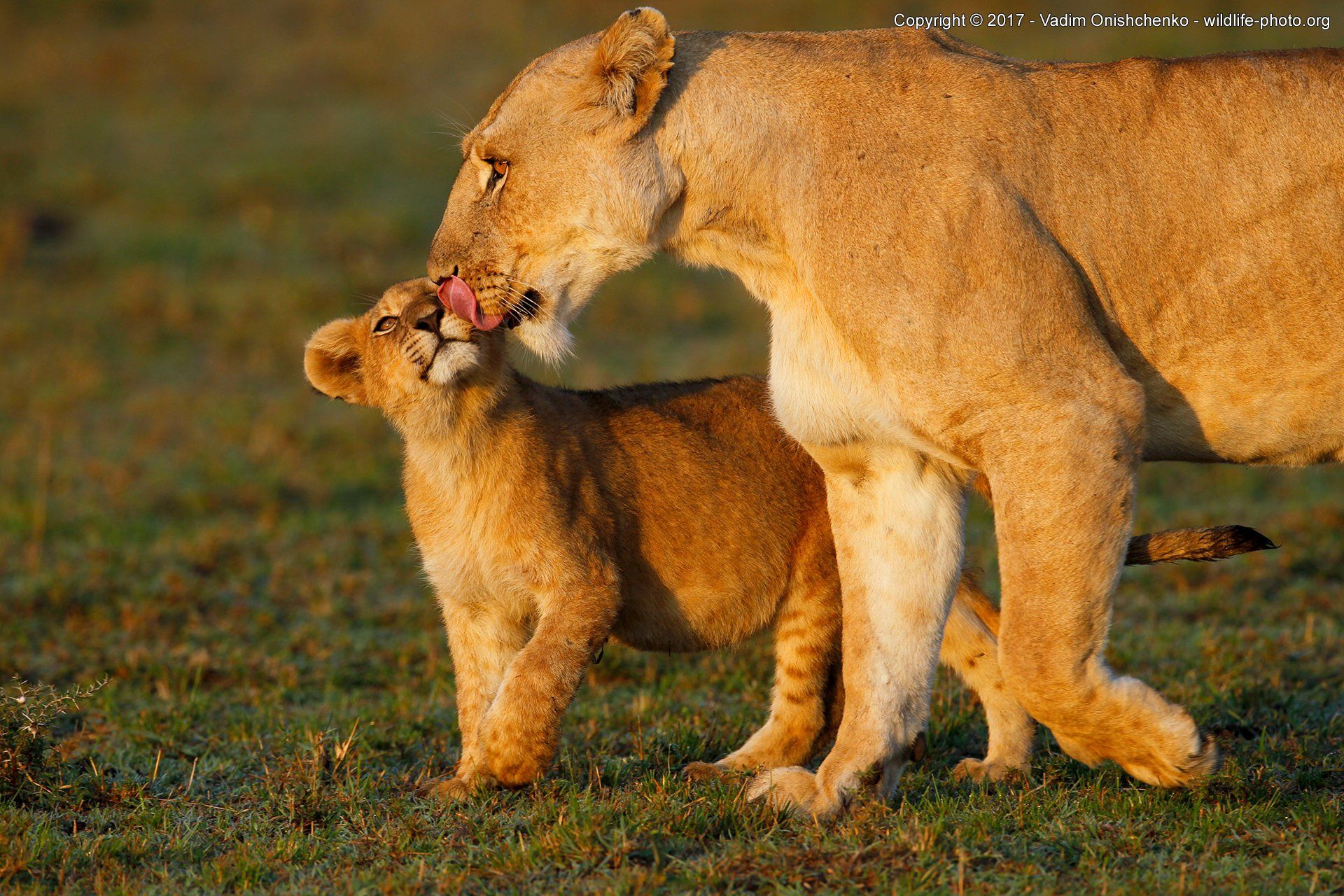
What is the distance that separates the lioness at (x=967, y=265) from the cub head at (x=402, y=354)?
518 millimetres

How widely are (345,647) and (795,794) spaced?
3.06 m

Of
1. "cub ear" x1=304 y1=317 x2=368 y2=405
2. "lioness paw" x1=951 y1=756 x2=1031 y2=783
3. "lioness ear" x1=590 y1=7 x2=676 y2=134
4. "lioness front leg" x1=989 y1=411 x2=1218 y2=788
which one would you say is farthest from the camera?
"cub ear" x1=304 y1=317 x2=368 y2=405

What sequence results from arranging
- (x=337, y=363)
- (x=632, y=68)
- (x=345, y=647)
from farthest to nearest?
(x=345, y=647) → (x=337, y=363) → (x=632, y=68)

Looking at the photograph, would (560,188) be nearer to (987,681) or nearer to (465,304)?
(465,304)

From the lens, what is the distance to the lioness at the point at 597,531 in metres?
5.02

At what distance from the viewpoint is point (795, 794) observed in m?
4.43

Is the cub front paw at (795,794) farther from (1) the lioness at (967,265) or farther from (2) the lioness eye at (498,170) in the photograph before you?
(2) the lioness eye at (498,170)

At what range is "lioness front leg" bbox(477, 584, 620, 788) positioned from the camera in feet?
15.2

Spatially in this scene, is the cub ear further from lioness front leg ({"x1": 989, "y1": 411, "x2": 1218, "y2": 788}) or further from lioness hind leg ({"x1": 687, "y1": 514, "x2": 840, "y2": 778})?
lioness front leg ({"x1": 989, "y1": 411, "x2": 1218, "y2": 788})

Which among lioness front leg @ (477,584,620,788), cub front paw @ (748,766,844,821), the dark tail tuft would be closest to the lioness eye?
lioness front leg @ (477,584,620,788)

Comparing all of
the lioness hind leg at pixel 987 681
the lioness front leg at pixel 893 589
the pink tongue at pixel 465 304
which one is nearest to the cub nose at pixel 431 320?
the pink tongue at pixel 465 304

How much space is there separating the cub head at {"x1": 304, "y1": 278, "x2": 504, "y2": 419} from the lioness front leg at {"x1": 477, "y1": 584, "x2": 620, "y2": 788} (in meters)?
0.92

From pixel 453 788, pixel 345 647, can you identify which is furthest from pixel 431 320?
pixel 345 647

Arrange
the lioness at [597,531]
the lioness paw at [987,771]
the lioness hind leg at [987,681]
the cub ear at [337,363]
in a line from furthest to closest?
1. the cub ear at [337,363]
2. the lioness at [597,531]
3. the lioness hind leg at [987,681]
4. the lioness paw at [987,771]
